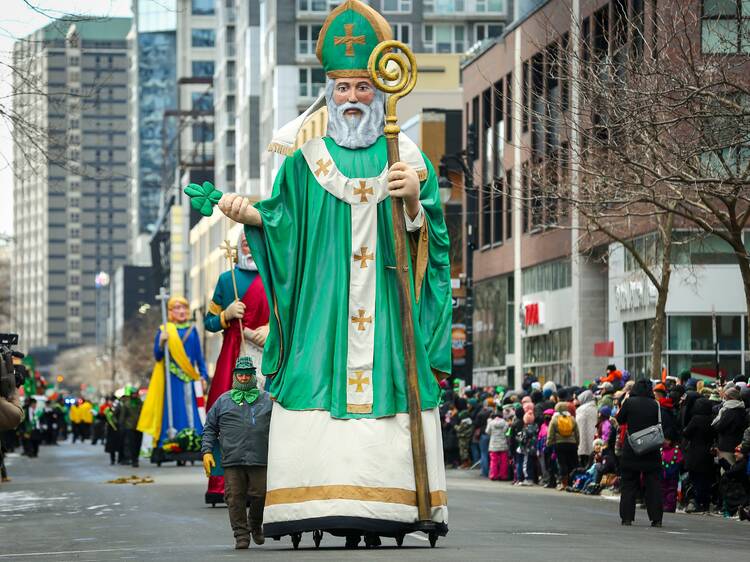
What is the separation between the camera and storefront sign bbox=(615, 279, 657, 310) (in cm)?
4491

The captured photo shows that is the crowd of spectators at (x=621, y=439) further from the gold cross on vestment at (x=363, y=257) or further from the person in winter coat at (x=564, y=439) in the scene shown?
the gold cross on vestment at (x=363, y=257)

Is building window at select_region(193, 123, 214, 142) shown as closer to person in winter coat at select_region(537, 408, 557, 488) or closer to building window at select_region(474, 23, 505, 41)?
building window at select_region(474, 23, 505, 41)

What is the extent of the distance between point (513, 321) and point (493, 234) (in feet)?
11.0

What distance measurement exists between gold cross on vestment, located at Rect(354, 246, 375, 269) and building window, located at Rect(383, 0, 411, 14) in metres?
92.0

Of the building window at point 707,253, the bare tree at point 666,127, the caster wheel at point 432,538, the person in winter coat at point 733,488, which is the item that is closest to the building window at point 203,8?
the building window at point 707,253

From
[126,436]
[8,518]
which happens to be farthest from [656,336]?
[8,518]

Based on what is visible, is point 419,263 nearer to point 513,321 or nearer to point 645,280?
point 645,280

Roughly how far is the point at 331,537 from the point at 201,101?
487 ft

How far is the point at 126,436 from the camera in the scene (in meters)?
40.5

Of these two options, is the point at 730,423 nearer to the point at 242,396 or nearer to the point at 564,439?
the point at 564,439

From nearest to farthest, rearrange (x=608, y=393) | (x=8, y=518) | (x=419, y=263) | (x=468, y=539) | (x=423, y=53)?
1. (x=419, y=263)
2. (x=468, y=539)
3. (x=8, y=518)
4. (x=608, y=393)
5. (x=423, y=53)

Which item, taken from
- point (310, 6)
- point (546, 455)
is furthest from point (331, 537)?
point (310, 6)

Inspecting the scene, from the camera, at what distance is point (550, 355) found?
185 ft

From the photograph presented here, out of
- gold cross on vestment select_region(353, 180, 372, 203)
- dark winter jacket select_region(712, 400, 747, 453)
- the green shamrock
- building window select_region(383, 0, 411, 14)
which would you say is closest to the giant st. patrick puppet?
the green shamrock
